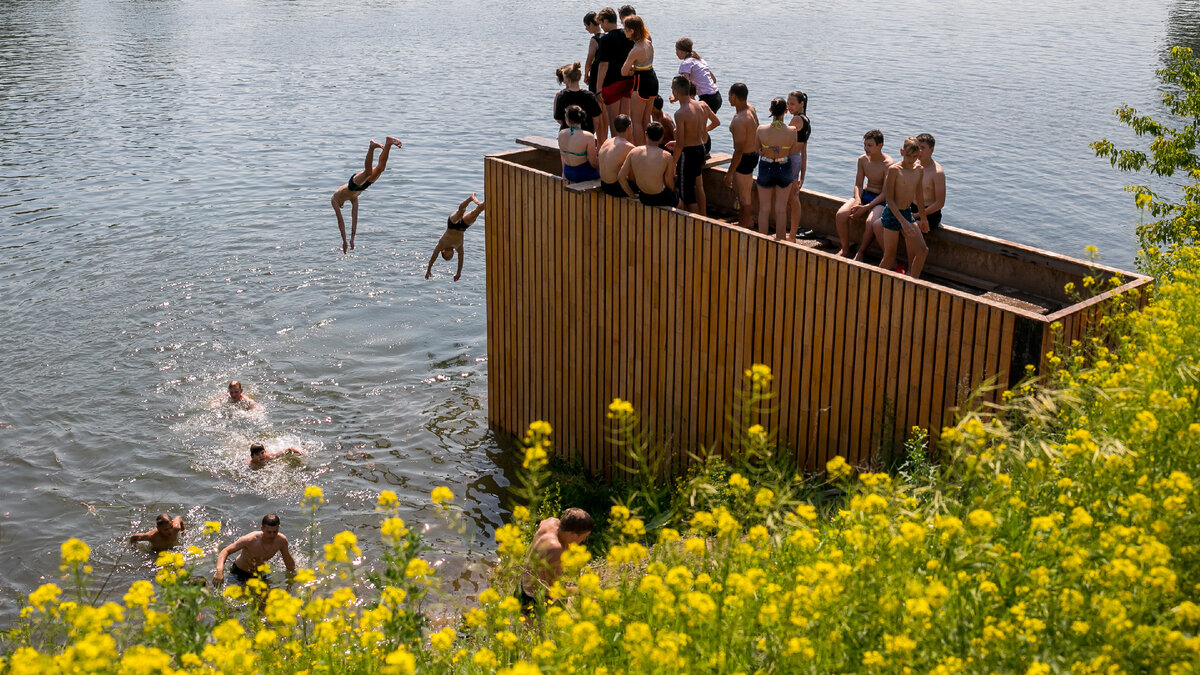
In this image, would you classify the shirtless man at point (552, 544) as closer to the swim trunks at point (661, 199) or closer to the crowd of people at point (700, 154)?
the swim trunks at point (661, 199)

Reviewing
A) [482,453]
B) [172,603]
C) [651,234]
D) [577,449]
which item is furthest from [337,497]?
[172,603]

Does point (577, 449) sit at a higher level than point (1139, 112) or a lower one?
lower

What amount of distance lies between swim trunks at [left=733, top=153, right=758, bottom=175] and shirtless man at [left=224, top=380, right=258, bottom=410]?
8175 mm

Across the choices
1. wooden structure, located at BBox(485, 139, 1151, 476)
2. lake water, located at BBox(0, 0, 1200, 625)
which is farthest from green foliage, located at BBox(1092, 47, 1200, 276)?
lake water, located at BBox(0, 0, 1200, 625)

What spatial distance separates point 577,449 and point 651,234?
126 inches

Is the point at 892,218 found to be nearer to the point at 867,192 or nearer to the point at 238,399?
the point at 867,192

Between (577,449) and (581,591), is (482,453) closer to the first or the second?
(577,449)

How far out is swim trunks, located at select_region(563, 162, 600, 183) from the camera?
503 inches

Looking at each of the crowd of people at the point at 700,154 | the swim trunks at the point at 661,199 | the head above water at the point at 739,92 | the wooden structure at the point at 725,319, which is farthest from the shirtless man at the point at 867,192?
the swim trunks at the point at 661,199

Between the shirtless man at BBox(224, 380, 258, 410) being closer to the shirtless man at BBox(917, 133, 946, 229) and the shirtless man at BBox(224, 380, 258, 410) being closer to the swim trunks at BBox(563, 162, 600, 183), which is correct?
the swim trunks at BBox(563, 162, 600, 183)

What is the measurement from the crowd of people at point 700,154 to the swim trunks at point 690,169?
0.04ft

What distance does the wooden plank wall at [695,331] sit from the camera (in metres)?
10.0

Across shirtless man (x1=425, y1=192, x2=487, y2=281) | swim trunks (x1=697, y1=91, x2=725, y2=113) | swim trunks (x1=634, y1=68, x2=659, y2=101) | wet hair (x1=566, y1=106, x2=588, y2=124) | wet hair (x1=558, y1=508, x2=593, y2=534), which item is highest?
swim trunks (x1=634, y1=68, x2=659, y2=101)

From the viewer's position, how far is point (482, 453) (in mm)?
15453
